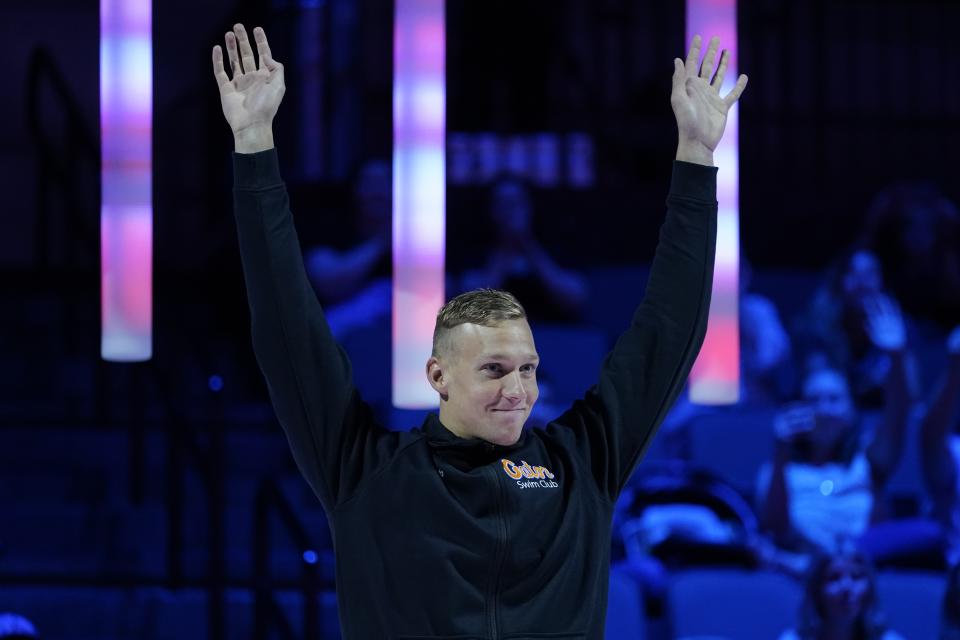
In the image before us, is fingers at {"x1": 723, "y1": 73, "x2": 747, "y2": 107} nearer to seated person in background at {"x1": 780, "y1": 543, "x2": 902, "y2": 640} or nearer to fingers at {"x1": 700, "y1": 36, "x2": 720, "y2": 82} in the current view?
fingers at {"x1": 700, "y1": 36, "x2": 720, "y2": 82}

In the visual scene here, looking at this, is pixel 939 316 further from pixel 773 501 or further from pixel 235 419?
pixel 235 419

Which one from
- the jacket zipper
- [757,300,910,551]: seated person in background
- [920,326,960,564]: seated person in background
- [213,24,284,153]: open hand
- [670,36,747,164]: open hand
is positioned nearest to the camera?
the jacket zipper

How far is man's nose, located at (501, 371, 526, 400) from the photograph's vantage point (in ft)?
5.75

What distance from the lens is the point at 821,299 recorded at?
491 cm

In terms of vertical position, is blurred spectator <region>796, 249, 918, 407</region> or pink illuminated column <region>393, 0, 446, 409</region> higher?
pink illuminated column <region>393, 0, 446, 409</region>

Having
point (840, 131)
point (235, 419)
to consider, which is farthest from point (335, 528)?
point (840, 131)

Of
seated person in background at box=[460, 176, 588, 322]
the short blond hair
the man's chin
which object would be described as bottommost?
the man's chin

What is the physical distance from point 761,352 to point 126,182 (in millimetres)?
2757

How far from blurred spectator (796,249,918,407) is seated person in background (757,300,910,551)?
0.96ft

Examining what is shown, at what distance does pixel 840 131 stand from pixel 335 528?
5.82 metres

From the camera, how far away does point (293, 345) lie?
5.83ft

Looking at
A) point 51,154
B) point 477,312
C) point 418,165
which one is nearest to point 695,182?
point 477,312

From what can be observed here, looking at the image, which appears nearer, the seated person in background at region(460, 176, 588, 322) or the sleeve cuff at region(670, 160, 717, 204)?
the sleeve cuff at region(670, 160, 717, 204)

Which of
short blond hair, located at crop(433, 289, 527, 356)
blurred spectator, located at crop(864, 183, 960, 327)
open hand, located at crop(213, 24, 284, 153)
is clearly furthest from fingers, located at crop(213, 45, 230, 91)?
blurred spectator, located at crop(864, 183, 960, 327)
